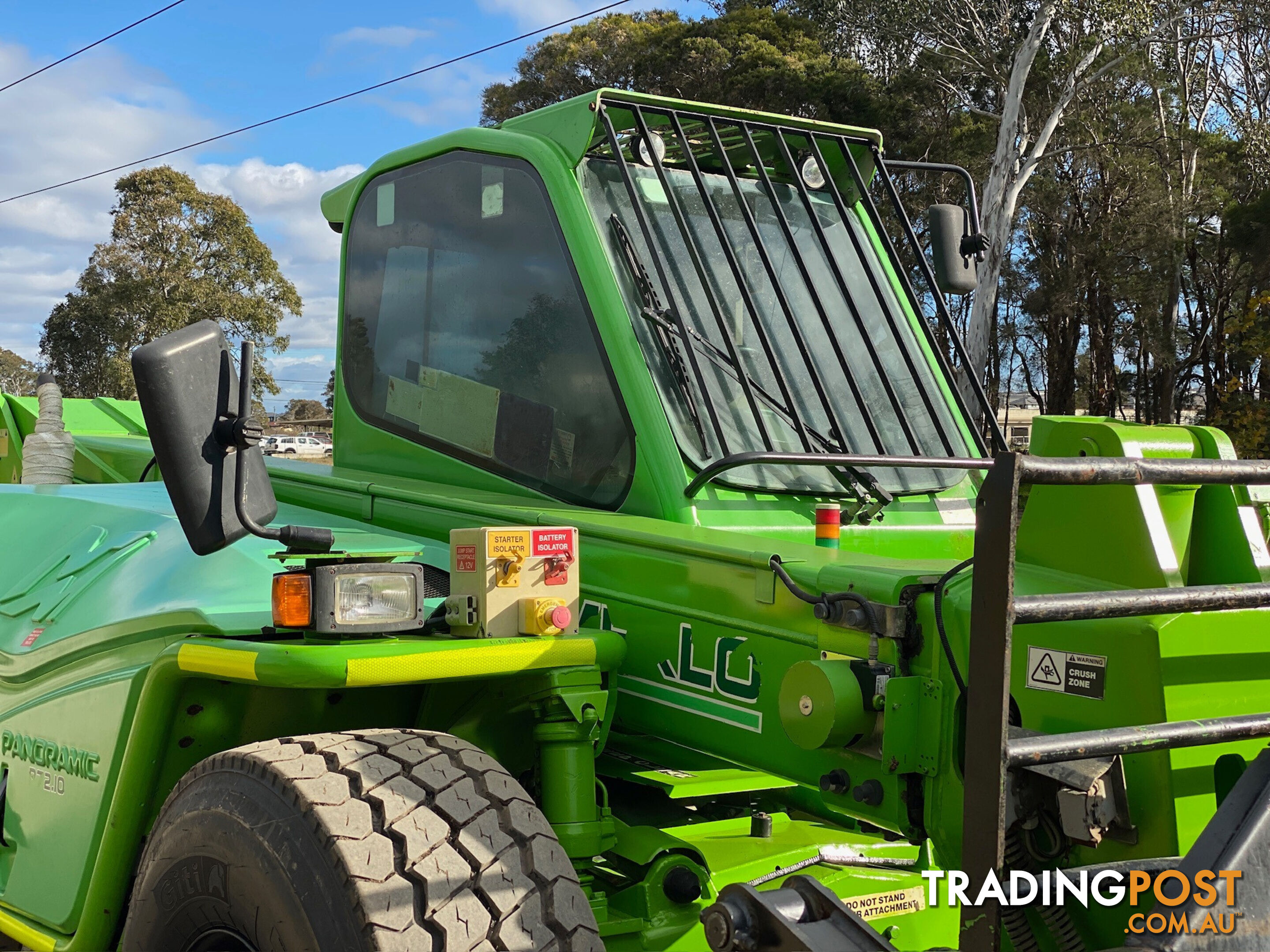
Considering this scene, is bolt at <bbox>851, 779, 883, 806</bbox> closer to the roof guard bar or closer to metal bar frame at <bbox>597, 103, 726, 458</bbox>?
the roof guard bar

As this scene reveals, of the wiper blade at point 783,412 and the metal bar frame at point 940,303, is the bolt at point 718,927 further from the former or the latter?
the metal bar frame at point 940,303

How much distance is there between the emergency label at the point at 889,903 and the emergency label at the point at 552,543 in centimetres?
109

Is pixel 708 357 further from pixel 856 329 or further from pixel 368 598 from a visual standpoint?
pixel 368 598

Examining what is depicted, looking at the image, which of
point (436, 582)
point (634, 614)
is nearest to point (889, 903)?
point (634, 614)

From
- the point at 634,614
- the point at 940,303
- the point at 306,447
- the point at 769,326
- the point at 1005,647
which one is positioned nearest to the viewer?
the point at 1005,647

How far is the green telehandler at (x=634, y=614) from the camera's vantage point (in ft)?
7.23

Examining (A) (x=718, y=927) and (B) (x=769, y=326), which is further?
(B) (x=769, y=326)

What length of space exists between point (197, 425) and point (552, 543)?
0.81 meters

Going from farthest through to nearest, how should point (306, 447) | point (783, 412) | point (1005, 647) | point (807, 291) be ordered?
1. point (306, 447)
2. point (807, 291)
3. point (783, 412)
4. point (1005, 647)

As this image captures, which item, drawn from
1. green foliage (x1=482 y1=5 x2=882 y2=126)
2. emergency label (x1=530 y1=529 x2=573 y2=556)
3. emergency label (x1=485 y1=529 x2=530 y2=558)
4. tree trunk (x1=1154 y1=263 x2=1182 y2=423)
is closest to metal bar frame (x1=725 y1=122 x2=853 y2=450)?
emergency label (x1=530 y1=529 x2=573 y2=556)

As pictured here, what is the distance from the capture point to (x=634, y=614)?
117 inches

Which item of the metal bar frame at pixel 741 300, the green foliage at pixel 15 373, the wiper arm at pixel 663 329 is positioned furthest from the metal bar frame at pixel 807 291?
the green foliage at pixel 15 373

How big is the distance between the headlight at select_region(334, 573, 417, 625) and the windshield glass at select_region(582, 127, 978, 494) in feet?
2.75

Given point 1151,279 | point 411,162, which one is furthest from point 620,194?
point 1151,279
